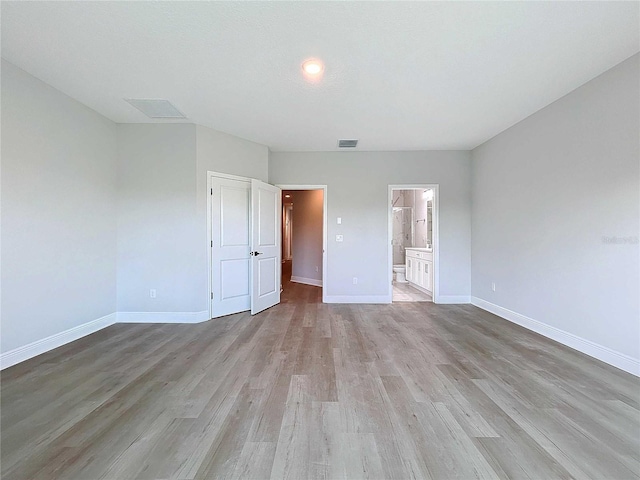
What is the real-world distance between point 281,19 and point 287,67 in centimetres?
53

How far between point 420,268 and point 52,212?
5847mm

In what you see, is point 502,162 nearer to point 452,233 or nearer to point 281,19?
point 452,233

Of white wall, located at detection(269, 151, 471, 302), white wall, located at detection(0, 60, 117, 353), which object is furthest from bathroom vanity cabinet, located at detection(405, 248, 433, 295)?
white wall, located at detection(0, 60, 117, 353)

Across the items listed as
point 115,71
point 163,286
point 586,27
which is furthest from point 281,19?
point 163,286

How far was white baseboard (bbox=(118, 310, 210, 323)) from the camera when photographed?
3.79 meters

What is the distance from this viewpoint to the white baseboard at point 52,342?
2461 mm

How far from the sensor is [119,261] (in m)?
3.77

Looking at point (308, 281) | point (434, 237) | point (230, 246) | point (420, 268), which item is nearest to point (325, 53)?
point (230, 246)

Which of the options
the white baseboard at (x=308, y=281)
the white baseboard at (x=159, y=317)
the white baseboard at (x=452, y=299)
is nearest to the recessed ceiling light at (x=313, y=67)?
the white baseboard at (x=159, y=317)

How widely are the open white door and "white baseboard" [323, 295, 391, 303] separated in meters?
0.94

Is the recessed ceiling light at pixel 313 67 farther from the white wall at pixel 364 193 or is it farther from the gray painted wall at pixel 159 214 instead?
the white wall at pixel 364 193

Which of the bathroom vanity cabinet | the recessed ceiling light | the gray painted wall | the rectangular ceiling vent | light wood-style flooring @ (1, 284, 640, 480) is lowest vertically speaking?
light wood-style flooring @ (1, 284, 640, 480)

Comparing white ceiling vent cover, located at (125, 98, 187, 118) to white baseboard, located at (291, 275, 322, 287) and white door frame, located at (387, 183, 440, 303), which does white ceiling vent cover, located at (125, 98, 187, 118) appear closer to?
white door frame, located at (387, 183, 440, 303)

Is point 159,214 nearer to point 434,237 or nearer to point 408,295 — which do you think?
point 434,237
